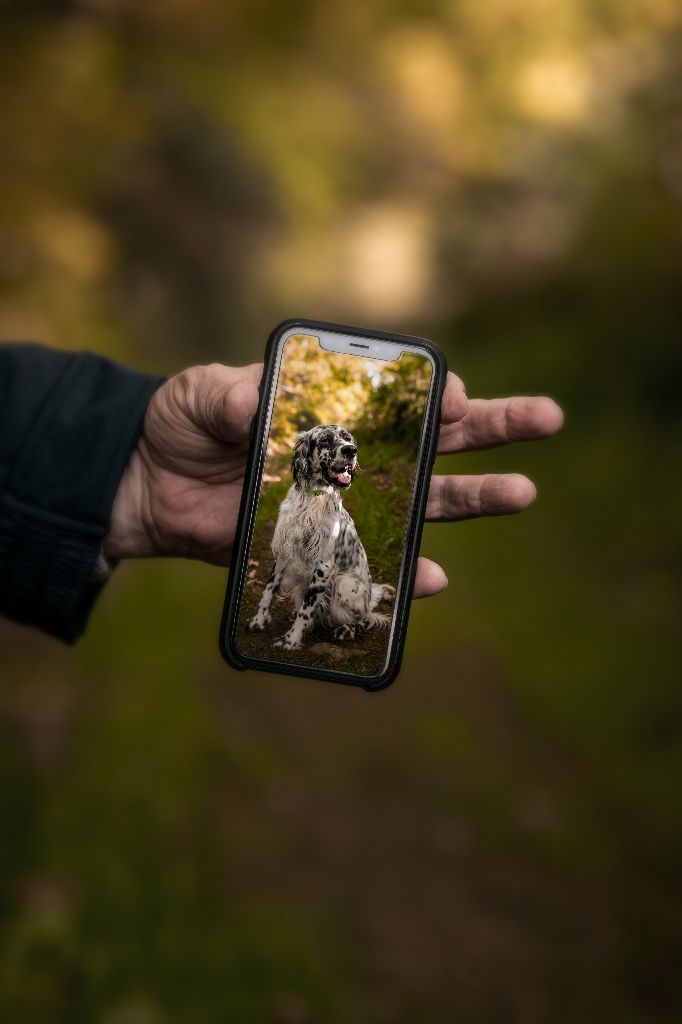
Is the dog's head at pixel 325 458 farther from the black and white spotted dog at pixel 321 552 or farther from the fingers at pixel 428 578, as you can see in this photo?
the fingers at pixel 428 578

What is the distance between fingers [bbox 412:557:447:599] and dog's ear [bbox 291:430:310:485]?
195 millimetres

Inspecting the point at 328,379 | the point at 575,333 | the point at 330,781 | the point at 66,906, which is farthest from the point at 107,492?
the point at 575,333

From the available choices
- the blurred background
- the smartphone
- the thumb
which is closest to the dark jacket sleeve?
the thumb

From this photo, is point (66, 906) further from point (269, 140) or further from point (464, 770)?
point (269, 140)

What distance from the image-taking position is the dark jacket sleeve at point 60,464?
1.31m

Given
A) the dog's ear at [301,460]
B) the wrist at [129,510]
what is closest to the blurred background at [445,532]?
the wrist at [129,510]

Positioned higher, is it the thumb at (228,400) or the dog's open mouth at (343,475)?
the thumb at (228,400)

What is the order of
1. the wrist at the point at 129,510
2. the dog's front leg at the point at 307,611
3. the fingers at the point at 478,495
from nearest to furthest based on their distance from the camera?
1. the dog's front leg at the point at 307,611
2. the fingers at the point at 478,495
3. the wrist at the point at 129,510

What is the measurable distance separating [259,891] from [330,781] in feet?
1.27

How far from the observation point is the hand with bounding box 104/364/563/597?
47.9 inches

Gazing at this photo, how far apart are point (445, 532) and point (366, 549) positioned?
4.20 ft

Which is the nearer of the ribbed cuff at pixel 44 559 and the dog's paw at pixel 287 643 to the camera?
the dog's paw at pixel 287 643

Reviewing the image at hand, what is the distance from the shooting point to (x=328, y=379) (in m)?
1.14

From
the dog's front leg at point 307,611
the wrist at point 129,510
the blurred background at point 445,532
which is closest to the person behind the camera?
the dog's front leg at point 307,611
